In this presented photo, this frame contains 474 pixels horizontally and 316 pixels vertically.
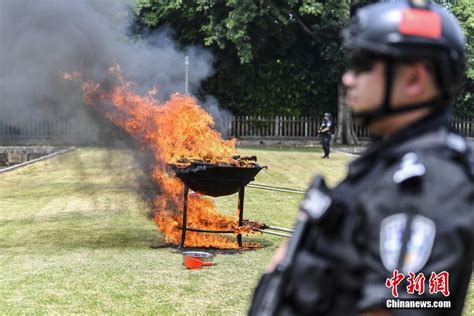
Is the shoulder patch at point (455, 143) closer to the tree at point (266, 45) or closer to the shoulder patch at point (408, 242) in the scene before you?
the shoulder patch at point (408, 242)

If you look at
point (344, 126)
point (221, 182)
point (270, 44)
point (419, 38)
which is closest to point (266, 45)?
point (270, 44)

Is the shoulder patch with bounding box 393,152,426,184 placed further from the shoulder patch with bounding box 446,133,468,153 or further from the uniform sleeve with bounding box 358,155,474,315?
the shoulder patch with bounding box 446,133,468,153

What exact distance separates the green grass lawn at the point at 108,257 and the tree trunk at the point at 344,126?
48.7 feet

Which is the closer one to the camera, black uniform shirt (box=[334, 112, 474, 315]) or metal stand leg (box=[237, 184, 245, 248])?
black uniform shirt (box=[334, 112, 474, 315])

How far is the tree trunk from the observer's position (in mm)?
28781

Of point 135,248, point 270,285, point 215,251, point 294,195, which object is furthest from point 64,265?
point 294,195

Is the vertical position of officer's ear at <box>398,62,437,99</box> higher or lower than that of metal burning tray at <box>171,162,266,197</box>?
higher

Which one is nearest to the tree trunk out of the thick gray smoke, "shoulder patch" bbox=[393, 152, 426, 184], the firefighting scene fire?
the firefighting scene fire

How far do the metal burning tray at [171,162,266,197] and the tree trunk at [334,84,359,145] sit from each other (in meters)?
21.5

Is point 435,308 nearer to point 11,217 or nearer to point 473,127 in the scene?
point 11,217

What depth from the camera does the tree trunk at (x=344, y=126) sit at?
94.4ft

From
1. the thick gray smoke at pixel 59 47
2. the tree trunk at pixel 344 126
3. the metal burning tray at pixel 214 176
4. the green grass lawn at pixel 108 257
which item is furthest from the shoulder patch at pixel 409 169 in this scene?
the tree trunk at pixel 344 126

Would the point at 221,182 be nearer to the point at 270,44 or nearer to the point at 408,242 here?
the point at 408,242

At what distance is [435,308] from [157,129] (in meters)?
7.30
